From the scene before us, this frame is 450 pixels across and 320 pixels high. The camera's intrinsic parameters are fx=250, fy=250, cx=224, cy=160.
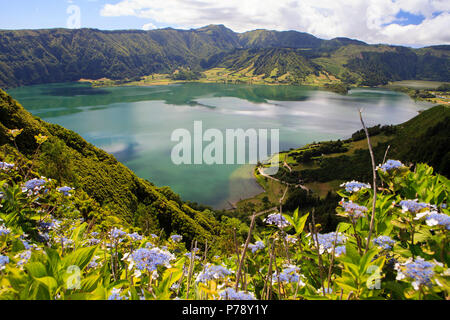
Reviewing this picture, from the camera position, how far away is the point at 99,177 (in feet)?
76.6

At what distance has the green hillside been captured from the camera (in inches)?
730

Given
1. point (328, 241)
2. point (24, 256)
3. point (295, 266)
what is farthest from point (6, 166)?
point (328, 241)

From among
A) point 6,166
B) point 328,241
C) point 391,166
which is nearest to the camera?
point 328,241

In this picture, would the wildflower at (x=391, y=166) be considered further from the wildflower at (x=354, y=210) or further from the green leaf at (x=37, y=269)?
the green leaf at (x=37, y=269)

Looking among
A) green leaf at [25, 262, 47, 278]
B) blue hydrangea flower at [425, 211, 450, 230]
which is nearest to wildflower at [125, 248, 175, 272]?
green leaf at [25, 262, 47, 278]

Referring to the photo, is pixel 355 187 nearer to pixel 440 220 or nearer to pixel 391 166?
pixel 391 166

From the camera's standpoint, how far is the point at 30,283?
1579 millimetres

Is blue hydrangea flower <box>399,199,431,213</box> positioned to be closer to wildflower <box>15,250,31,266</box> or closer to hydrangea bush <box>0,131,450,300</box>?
hydrangea bush <box>0,131,450,300</box>

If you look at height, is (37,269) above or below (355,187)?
below

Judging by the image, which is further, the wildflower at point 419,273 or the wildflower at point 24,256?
the wildflower at point 24,256

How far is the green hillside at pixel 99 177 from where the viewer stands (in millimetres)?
18547

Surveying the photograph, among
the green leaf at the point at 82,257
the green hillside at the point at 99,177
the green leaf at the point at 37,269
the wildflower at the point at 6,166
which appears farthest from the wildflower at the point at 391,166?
the green hillside at the point at 99,177
